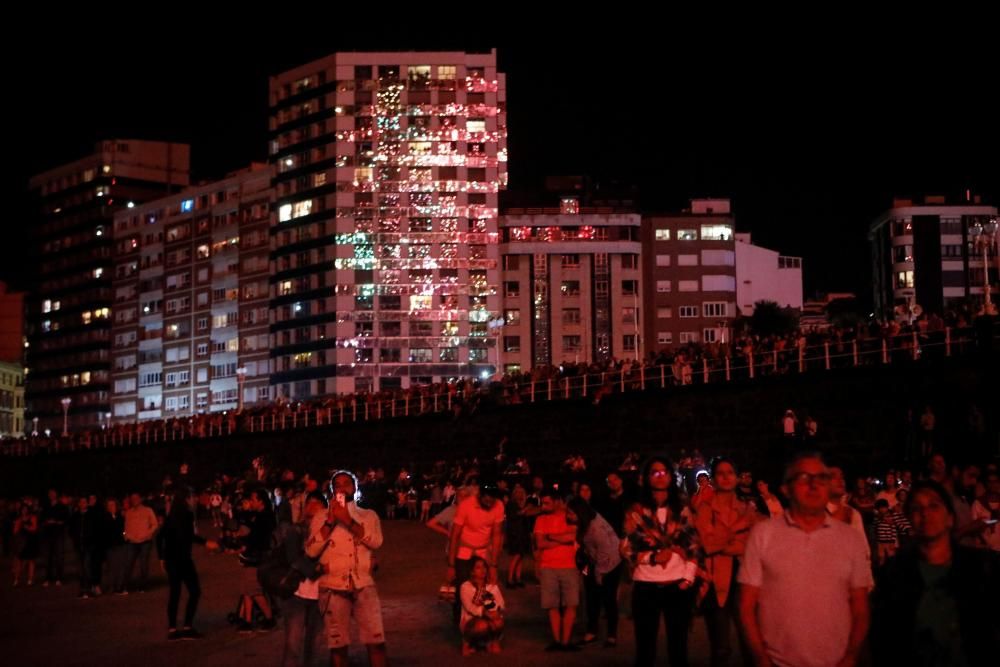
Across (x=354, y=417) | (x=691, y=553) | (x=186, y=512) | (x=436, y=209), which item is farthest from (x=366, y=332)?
(x=691, y=553)

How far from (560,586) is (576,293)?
8491 cm

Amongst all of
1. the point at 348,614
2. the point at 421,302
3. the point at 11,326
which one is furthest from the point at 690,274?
the point at 348,614

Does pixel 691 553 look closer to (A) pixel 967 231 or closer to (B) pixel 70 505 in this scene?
(B) pixel 70 505

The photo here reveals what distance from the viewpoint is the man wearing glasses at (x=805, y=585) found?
641 cm

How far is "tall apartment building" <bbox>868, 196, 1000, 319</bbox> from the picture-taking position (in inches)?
3947

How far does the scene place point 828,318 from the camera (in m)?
102

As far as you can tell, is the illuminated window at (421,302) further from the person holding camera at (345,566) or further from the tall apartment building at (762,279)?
the person holding camera at (345,566)

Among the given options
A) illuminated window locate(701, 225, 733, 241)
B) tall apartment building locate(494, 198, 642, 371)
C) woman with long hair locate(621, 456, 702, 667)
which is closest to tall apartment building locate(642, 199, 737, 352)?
illuminated window locate(701, 225, 733, 241)

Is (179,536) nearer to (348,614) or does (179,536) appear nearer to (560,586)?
(560,586)

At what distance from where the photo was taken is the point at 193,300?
11669 cm

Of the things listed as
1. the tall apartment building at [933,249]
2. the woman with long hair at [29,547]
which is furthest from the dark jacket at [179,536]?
the tall apartment building at [933,249]

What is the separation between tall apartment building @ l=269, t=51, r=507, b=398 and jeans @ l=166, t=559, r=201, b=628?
82570 millimetres

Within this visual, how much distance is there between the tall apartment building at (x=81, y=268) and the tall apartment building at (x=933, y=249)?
217 ft

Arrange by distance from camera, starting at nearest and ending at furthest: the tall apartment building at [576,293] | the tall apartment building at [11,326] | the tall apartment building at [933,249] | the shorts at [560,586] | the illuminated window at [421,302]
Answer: the shorts at [560,586]
the tall apartment building at [576,293]
the illuminated window at [421,302]
the tall apartment building at [933,249]
the tall apartment building at [11,326]
